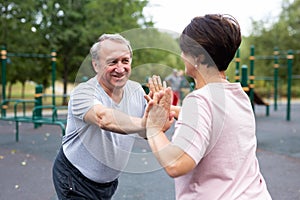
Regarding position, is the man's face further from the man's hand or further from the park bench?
the park bench

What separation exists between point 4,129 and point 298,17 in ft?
82.2

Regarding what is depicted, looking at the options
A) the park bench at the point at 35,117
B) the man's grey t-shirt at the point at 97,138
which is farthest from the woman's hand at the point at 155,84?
the park bench at the point at 35,117

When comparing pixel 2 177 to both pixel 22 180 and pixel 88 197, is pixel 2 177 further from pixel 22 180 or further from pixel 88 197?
pixel 88 197

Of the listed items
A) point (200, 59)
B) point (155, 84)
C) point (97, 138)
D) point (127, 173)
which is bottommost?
point (127, 173)

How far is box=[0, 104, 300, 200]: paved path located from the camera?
14.0 ft

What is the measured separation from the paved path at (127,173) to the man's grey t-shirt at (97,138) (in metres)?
0.15

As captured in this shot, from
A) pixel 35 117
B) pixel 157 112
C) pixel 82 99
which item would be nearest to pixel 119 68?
pixel 82 99

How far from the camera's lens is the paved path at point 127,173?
14.0 ft

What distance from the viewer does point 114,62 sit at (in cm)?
172

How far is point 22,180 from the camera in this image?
15.9ft

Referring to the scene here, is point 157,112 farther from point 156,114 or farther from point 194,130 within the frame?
point 194,130

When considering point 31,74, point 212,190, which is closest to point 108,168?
point 212,190

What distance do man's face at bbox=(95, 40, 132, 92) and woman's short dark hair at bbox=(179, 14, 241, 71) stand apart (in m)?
0.49

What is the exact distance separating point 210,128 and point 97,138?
74 centimetres
